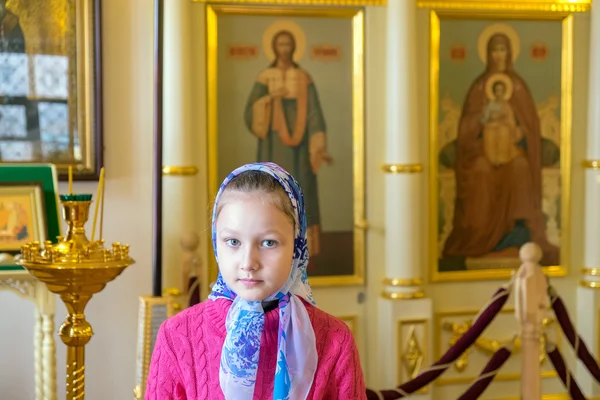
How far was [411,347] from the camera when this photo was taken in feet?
18.7

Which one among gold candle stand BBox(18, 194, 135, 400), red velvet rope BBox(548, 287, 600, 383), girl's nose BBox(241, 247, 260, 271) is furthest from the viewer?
red velvet rope BBox(548, 287, 600, 383)

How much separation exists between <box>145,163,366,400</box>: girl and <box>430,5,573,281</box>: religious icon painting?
3.78 meters

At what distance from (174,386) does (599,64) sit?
4679 millimetres

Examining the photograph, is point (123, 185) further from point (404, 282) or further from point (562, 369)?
point (562, 369)

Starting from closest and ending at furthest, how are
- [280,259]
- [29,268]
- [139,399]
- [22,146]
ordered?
[280,259] → [29,268] → [139,399] → [22,146]

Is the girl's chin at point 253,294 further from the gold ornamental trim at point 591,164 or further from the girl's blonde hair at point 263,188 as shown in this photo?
the gold ornamental trim at point 591,164

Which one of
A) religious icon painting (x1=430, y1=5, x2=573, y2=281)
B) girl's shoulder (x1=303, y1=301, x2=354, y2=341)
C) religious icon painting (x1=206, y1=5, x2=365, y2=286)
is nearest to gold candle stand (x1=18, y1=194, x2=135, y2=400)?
girl's shoulder (x1=303, y1=301, x2=354, y2=341)

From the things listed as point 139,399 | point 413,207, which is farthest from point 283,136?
point 139,399

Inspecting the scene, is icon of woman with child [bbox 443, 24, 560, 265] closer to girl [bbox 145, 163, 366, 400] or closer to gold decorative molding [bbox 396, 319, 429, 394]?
gold decorative molding [bbox 396, 319, 429, 394]

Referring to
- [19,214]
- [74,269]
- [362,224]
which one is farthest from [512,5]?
[74,269]

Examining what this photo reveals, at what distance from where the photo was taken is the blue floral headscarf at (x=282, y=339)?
213 centimetres

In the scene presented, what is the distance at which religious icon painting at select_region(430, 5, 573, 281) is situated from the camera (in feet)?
19.4

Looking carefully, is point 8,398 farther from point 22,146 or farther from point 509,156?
point 509,156

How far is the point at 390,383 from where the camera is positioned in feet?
18.7
